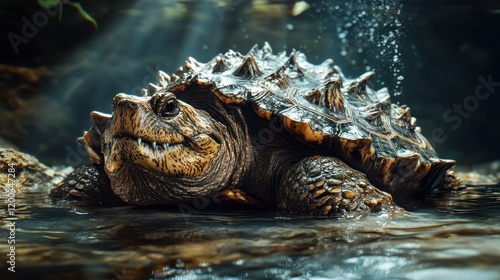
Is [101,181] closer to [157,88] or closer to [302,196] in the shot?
[157,88]

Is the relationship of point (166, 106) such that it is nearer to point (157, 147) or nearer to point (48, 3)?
point (157, 147)

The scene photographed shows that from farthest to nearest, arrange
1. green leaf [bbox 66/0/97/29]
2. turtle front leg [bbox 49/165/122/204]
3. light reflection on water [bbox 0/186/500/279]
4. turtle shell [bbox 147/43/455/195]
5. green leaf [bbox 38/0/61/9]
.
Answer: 1. green leaf [bbox 66/0/97/29]
2. green leaf [bbox 38/0/61/9]
3. turtle front leg [bbox 49/165/122/204]
4. turtle shell [bbox 147/43/455/195]
5. light reflection on water [bbox 0/186/500/279]

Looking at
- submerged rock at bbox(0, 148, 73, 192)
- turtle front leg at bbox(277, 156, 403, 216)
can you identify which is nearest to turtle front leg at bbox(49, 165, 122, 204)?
submerged rock at bbox(0, 148, 73, 192)

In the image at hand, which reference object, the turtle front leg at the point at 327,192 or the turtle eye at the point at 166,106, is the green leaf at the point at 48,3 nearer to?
the turtle eye at the point at 166,106

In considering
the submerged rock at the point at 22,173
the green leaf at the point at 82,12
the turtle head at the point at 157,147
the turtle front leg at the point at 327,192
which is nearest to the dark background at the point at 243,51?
the green leaf at the point at 82,12

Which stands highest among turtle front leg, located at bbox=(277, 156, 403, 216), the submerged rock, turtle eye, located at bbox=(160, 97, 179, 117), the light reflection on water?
turtle eye, located at bbox=(160, 97, 179, 117)

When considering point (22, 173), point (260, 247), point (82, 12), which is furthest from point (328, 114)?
point (82, 12)

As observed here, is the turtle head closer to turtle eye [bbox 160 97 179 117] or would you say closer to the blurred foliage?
turtle eye [bbox 160 97 179 117]
